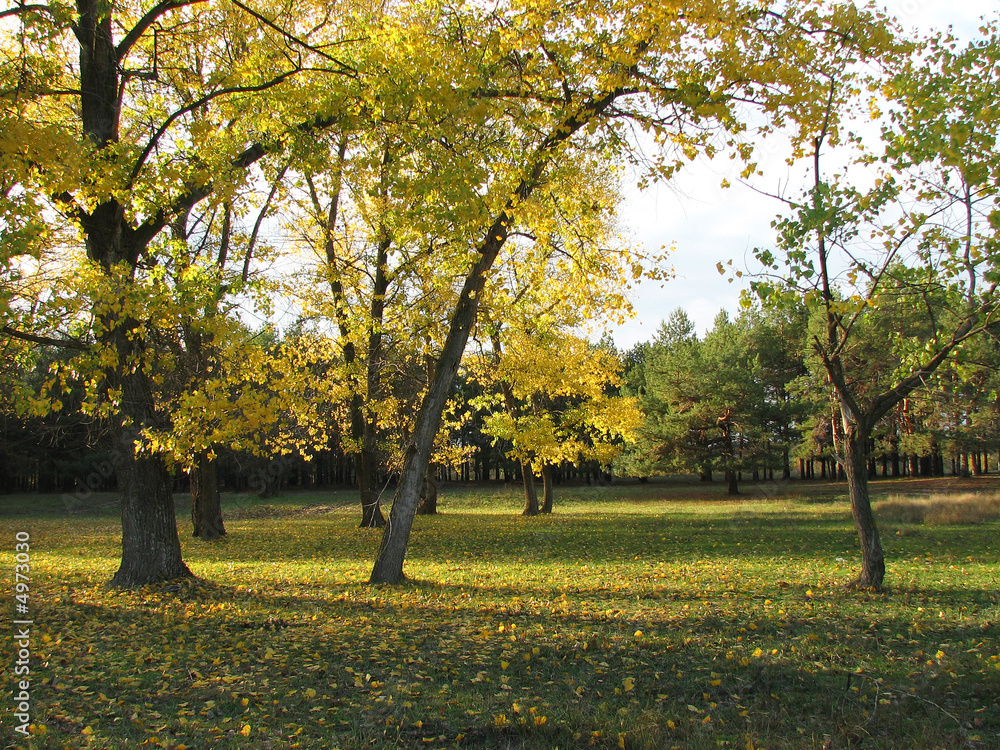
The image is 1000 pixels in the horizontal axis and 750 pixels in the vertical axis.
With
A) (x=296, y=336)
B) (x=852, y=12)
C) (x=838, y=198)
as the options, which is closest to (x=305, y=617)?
(x=838, y=198)

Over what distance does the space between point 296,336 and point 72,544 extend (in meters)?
8.07

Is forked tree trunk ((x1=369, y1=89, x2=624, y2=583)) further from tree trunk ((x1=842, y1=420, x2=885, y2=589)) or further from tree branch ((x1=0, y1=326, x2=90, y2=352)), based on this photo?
tree trunk ((x1=842, y1=420, x2=885, y2=589))

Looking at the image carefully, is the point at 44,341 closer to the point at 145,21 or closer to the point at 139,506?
the point at 139,506

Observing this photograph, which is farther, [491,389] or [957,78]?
[491,389]

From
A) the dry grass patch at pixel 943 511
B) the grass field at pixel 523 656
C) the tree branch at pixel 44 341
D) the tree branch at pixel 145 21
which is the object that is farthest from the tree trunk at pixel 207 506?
the dry grass patch at pixel 943 511

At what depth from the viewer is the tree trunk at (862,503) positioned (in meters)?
8.04

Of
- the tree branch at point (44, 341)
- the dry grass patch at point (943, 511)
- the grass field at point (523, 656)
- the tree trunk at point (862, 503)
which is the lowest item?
the dry grass patch at point (943, 511)

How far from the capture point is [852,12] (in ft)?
23.5

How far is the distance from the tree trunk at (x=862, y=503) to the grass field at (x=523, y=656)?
0.38m

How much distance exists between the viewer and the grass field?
12.8ft

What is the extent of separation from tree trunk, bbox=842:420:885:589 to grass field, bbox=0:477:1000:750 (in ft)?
1.24

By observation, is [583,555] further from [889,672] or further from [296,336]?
[296,336]

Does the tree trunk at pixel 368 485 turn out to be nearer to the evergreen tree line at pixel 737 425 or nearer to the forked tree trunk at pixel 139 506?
the forked tree trunk at pixel 139 506

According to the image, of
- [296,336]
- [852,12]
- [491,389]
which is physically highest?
[852,12]
